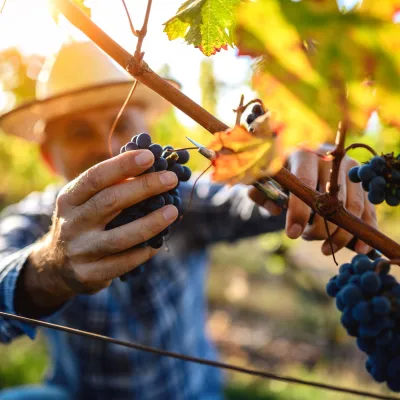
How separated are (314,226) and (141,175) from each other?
0.29 metres

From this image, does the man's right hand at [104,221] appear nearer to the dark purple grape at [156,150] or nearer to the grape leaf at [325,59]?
the dark purple grape at [156,150]

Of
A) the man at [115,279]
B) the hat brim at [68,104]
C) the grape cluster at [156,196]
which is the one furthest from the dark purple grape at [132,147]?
the hat brim at [68,104]

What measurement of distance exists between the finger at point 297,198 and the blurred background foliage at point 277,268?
0.81ft

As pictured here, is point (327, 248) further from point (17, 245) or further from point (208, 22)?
point (17, 245)

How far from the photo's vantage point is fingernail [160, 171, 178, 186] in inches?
22.6

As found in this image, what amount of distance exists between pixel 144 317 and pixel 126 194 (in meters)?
1.71

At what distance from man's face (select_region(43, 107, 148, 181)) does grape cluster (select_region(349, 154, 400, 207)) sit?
1.64m

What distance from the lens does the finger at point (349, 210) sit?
684mm

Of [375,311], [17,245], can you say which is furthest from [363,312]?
[17,245]

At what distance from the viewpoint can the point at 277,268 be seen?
4074 mm

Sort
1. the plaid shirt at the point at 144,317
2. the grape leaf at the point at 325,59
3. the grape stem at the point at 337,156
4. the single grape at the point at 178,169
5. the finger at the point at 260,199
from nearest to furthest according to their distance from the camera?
1. the grape leaf at the point at 325,59
2. the grape stem at the point at 337,156
3. the single grape at the point at 178,169
4. the finger at the point at 260,199
5. the plaid shirt at the point at 144,317

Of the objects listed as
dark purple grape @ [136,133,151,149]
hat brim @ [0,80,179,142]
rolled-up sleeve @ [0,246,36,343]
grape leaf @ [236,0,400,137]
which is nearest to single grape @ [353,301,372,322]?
grape leaf @ [236,0,400,137]

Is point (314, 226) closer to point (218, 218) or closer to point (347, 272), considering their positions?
point (347, 272)

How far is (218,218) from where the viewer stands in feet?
7.64
